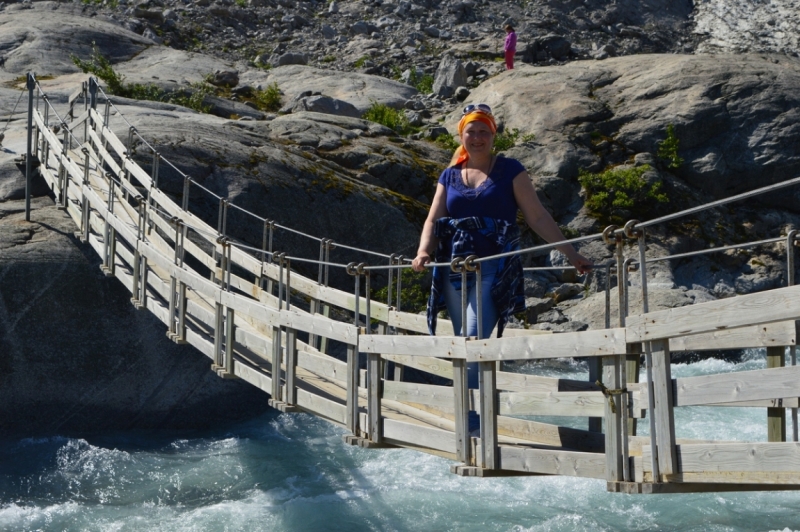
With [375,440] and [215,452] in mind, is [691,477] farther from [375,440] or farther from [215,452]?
[215,452]

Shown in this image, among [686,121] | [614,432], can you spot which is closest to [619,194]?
[686,121]

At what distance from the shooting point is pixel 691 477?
405cm

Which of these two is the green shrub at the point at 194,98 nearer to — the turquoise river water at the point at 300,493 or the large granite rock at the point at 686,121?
the large granite rock at the point at 686,121

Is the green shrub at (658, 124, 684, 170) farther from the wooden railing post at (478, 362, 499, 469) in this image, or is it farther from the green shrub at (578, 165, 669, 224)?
the wooden railing post at (478, 362, 499, 469)

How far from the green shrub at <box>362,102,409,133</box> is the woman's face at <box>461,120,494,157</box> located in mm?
12466

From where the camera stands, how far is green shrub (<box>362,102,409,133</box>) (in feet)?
58.1

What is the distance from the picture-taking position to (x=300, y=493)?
8.42m

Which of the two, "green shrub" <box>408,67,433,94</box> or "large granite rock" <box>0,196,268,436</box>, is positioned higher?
"green shrub" <box>408,67,433,94</box>

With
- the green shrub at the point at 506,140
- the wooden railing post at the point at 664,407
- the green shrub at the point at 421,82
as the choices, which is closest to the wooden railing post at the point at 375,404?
the wooden railing post at the point at 664,407

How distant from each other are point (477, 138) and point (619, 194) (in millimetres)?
11698

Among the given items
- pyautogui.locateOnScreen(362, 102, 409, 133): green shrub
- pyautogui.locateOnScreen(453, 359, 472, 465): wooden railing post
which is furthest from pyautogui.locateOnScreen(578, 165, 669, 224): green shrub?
pyautogui.locateOnScreen(453, 359, 472, 465): wooden railing post

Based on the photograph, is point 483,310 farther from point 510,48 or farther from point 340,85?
point 510,48

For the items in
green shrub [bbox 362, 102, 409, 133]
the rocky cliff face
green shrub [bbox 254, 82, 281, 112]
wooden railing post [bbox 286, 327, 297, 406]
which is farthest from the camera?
green shrub [bbox 254, 82, 281, 112]

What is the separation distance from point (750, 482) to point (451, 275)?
1.97 meters
